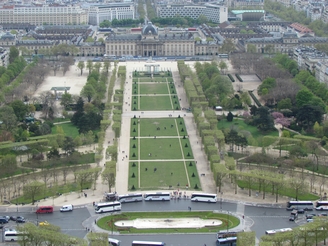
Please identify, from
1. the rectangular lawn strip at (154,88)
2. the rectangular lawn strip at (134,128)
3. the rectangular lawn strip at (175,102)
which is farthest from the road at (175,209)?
the rectangular lawn strip at (154,88)

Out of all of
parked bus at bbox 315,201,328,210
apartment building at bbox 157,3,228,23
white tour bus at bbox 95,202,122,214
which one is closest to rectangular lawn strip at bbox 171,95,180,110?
white tour bus at bbox 95,202,122,214

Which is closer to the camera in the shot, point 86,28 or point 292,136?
point 292,136

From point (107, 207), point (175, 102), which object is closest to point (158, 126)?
point (175, 102)

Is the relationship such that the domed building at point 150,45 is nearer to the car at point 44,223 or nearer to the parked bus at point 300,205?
the parked bus at point 300,205

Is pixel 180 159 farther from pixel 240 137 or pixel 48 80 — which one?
pixel 48 80

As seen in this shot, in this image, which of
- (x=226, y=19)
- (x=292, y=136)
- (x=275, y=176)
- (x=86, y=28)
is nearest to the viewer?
(x=275, y=176)

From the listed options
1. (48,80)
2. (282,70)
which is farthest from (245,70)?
(48,80)
